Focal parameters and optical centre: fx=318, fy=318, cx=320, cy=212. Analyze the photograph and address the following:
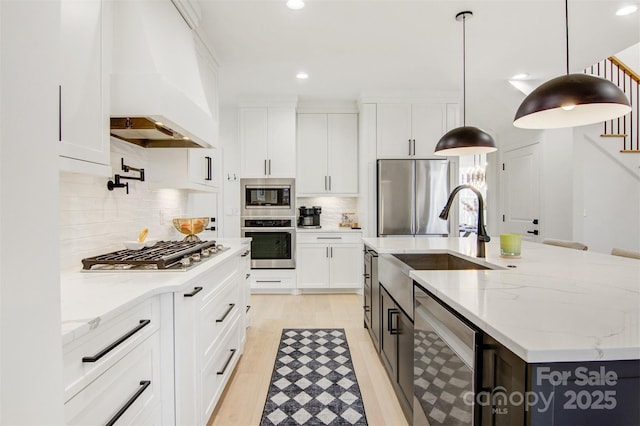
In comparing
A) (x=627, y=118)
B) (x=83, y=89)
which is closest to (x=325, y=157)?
(x=83, y=89)

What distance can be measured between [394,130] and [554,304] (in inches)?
144

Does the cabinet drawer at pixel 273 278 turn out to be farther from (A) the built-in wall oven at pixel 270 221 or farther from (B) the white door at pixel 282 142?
(B) the white door at pixel 282 142

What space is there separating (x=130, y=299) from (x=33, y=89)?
803mm

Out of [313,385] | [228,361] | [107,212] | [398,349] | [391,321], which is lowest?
[313,385]

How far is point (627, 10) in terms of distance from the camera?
249 cm

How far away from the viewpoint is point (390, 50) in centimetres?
312

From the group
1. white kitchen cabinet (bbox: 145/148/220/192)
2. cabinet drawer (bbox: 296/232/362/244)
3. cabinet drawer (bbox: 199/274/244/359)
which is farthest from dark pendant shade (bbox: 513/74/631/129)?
cabinet drawer (bbox: 296/232/362/244)

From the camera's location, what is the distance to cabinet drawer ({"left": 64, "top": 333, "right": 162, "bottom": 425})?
0.88 m

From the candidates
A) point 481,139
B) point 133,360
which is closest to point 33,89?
point 133,360

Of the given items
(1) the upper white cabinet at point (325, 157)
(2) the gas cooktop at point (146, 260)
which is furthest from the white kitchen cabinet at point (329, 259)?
(2) the gas cooktop at point (146, 260)

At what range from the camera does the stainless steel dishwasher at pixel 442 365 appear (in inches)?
37.5

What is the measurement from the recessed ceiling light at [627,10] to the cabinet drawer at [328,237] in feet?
10.6

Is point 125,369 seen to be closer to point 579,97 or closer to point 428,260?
point 428,260

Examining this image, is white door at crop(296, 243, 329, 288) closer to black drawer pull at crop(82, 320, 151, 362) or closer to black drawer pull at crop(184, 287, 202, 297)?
black drawer pull at crop(184, 287, 202, 297)
